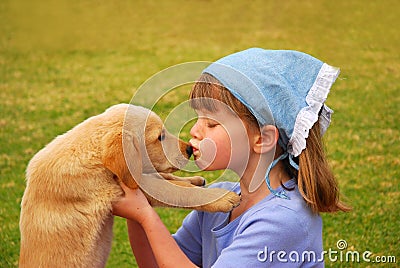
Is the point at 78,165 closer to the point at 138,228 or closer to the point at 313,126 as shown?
the point at 138,228

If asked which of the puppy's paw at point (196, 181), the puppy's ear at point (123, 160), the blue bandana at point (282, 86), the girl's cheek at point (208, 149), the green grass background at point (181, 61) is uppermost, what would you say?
the blue bandana at point (282, 86)

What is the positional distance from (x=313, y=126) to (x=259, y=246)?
58 cm

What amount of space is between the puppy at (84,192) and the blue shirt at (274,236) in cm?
18

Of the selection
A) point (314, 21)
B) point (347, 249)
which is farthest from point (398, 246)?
point (314, 21)

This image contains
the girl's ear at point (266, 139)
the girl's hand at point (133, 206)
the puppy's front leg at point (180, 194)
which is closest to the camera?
the girl's ear at point (266, 139)

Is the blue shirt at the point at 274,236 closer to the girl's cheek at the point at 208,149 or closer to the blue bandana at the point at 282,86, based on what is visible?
the blue bandana at the point at 282,86

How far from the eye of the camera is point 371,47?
1019 centimetres

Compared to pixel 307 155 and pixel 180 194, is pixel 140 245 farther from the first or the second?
pixel 307 155

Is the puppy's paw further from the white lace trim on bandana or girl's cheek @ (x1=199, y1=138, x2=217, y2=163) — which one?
the white lace trim on bandana

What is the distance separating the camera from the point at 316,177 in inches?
107

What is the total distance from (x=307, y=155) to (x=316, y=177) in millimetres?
115

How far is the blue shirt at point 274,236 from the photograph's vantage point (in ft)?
8.36

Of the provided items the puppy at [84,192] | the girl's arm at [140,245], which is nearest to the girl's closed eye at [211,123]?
the puppy at [84,192]

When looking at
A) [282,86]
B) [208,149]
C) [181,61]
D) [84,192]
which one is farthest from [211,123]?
[181,61]
